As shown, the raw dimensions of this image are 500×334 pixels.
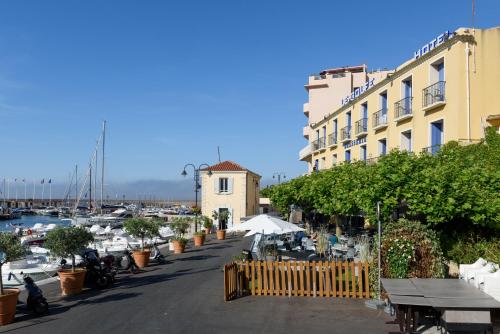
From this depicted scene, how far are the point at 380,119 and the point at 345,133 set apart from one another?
255 inches

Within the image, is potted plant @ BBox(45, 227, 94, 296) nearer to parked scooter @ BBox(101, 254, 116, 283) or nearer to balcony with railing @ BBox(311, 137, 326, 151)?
parked scooter @ BBox(101, 254, 116, 283)

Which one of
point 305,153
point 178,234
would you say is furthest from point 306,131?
point 178,234

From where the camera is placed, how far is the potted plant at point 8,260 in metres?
10.8

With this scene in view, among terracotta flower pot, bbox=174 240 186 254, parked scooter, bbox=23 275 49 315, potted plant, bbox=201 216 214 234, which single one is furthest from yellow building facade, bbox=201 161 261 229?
parked scooter, bbox=23 275 49 315

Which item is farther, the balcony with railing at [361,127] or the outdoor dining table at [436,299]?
the balcony with railing at [361,127]

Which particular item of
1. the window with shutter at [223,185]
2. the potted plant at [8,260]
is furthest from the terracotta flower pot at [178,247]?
the window with shutter at [223,185]

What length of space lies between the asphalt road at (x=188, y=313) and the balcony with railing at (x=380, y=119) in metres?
16.1

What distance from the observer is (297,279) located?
1312 cm

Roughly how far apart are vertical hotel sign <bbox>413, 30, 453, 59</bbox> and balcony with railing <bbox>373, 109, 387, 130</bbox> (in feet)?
15.4

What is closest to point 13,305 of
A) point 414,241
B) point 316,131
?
point 414,241

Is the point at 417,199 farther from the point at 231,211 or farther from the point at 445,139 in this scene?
the point at 231,211

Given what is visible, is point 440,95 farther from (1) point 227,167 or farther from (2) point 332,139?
(1) point 227,167

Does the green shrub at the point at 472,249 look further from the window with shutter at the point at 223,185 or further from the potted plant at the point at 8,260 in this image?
the window with shutter at the point at 223,185

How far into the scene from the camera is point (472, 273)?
10.1 metres
